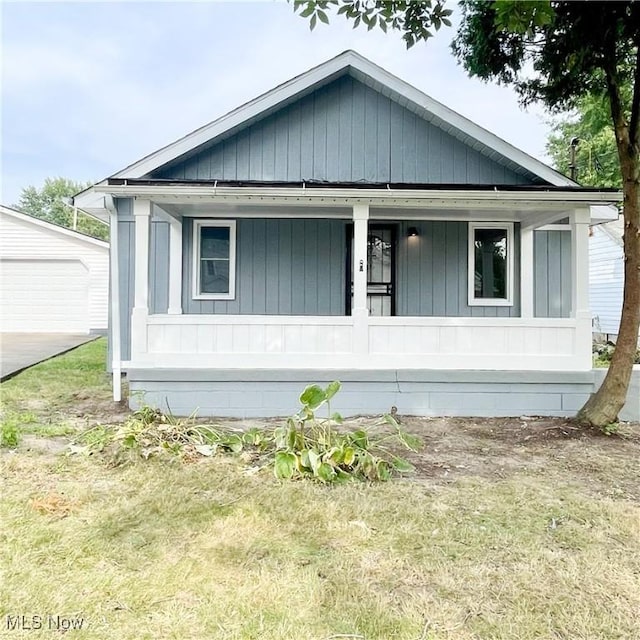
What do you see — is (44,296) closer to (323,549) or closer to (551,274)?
(551,274)

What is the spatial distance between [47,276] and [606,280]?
19.5m

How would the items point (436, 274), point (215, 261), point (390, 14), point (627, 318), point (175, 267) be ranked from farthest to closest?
point (436, 274), point (215, 261), point (175, 267), point (627, 318), point (390, 14)

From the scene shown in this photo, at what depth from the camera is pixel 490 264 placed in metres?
8.45

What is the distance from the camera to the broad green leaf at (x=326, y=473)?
156 inches

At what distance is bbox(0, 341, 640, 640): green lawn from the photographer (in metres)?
2.24

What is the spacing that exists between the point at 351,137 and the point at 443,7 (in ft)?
10.7

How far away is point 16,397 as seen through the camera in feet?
22.8

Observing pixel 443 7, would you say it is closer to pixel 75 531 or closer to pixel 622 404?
pixel 622 404

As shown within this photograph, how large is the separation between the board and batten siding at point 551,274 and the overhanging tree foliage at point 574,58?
98.2 inches

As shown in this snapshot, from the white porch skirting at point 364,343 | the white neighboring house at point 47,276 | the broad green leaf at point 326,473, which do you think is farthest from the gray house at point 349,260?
the white neighboring house at point 47,276

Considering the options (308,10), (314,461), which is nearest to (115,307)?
(314,461)

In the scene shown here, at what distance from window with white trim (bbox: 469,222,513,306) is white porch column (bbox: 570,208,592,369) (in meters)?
1.90

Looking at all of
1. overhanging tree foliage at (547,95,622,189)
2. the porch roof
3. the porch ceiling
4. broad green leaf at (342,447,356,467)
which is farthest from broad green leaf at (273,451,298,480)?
overhanging tree foliage at (547,95,622,189)

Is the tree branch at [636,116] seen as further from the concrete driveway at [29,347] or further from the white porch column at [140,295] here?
the concrete driveway at [29,347]
